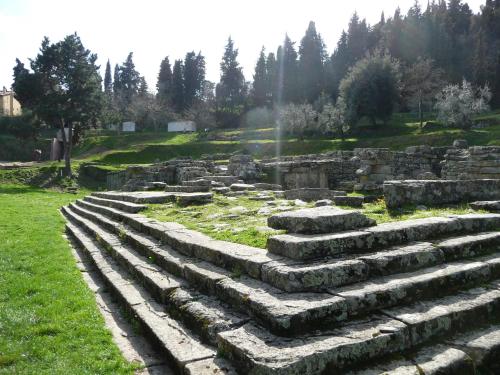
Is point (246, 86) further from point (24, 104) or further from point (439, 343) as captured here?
point (439, 343)

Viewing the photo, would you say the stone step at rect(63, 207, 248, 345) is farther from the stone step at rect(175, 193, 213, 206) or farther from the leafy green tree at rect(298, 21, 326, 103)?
the leafy green tree at rect(298, 21, 326, 103)

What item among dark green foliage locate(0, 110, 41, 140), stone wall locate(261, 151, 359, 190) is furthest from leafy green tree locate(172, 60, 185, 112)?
stone wall locate(261, 151, 359, 190)

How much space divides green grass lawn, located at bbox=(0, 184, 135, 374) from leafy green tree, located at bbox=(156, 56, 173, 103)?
75122 millimetres

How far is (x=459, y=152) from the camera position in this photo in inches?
677

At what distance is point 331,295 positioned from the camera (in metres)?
3.82

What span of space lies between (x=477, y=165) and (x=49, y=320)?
13972 millimetres

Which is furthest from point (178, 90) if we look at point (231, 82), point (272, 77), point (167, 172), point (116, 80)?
point (167, 172)

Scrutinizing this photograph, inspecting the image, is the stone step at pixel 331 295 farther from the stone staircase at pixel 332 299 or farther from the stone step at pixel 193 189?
the stone step at pixel 193 189

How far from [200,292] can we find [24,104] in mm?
36472

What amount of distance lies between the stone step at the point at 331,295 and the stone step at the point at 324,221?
952 millimetres

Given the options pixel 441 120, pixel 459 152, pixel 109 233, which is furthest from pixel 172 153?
pixel 109 233

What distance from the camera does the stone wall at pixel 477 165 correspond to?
1363 cm

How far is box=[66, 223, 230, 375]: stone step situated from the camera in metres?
3.66

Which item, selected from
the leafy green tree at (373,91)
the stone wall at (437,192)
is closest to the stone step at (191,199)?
the stone wall at (437,192)
